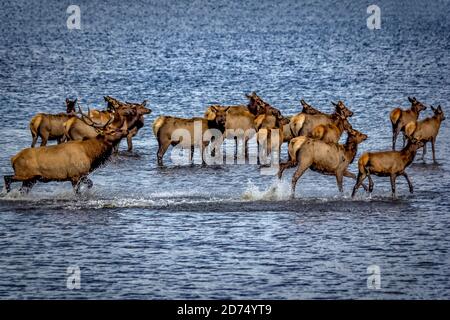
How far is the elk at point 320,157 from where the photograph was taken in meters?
26.8

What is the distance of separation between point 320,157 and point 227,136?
5.40 m

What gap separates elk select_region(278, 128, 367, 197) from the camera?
26.8 metres

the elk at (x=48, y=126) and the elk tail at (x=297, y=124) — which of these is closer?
the elk tail at (x=297, y=124)

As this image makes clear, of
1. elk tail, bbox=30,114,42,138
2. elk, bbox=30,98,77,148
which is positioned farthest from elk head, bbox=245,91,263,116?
elk tail, bbox=30,114,42,138

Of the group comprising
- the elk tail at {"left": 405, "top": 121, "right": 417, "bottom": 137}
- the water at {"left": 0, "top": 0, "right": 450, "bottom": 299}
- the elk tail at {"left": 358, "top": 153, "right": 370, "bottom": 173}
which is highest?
the elk tail at {"left": 405, "top": 121, "right": 417, "bottom": 137}

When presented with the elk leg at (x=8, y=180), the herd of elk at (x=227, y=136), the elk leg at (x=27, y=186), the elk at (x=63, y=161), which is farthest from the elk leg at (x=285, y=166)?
the elk leg at (x=8, y=180)

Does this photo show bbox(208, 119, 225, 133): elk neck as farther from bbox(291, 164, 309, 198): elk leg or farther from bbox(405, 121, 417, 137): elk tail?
bbox(291, 164, 309, 198): elk leg

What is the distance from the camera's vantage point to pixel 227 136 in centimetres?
3203

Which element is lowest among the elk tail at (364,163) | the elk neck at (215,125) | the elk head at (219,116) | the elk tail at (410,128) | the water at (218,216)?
the water at (218,216)

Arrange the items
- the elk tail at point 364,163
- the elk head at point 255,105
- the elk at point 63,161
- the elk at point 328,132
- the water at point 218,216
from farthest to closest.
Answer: the elk head at point 255,105
the elk at point 328,132
the elk tail at point 364,163
the elk at point 63,161
the water at point 218,216

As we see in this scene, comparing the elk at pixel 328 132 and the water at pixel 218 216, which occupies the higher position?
the elk at pixel 328 132

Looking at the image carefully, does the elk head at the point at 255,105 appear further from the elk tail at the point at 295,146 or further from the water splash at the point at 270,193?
the elk tail at the point at 295,146

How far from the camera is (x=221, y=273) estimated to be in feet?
73.8

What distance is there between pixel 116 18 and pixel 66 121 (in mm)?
66055
